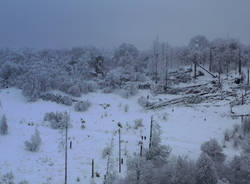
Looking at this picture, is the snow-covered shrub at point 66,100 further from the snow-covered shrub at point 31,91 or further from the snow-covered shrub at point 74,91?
the snow-covered shrub at point 31,91

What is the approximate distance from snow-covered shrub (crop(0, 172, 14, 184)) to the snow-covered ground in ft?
1.26

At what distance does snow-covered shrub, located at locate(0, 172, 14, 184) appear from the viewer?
36.9 ft

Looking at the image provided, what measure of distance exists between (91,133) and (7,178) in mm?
8806

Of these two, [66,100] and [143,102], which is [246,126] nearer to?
[143,102]

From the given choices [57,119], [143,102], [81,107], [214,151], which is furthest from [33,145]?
[143,102]

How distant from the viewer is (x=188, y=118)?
21828mm

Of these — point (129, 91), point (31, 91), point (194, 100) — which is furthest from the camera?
point (129, 91)

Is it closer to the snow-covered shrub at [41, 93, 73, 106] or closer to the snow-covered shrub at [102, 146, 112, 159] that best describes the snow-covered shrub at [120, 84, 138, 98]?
the snow-covered shrub at [41, 93, 73, 106]

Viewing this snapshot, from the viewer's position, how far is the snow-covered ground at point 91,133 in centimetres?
1330

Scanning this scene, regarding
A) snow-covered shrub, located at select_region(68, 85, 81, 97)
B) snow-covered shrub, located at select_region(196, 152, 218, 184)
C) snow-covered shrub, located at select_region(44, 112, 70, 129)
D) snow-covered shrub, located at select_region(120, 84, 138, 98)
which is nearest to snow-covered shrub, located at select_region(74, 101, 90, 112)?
snow-covered shrub, located at select_region(44, 112, 70, 129)

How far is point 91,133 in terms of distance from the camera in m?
19.7

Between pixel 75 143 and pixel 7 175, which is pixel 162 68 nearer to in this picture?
pixel 75 143

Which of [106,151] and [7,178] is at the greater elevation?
[106,151]

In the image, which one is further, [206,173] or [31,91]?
[31,91]
